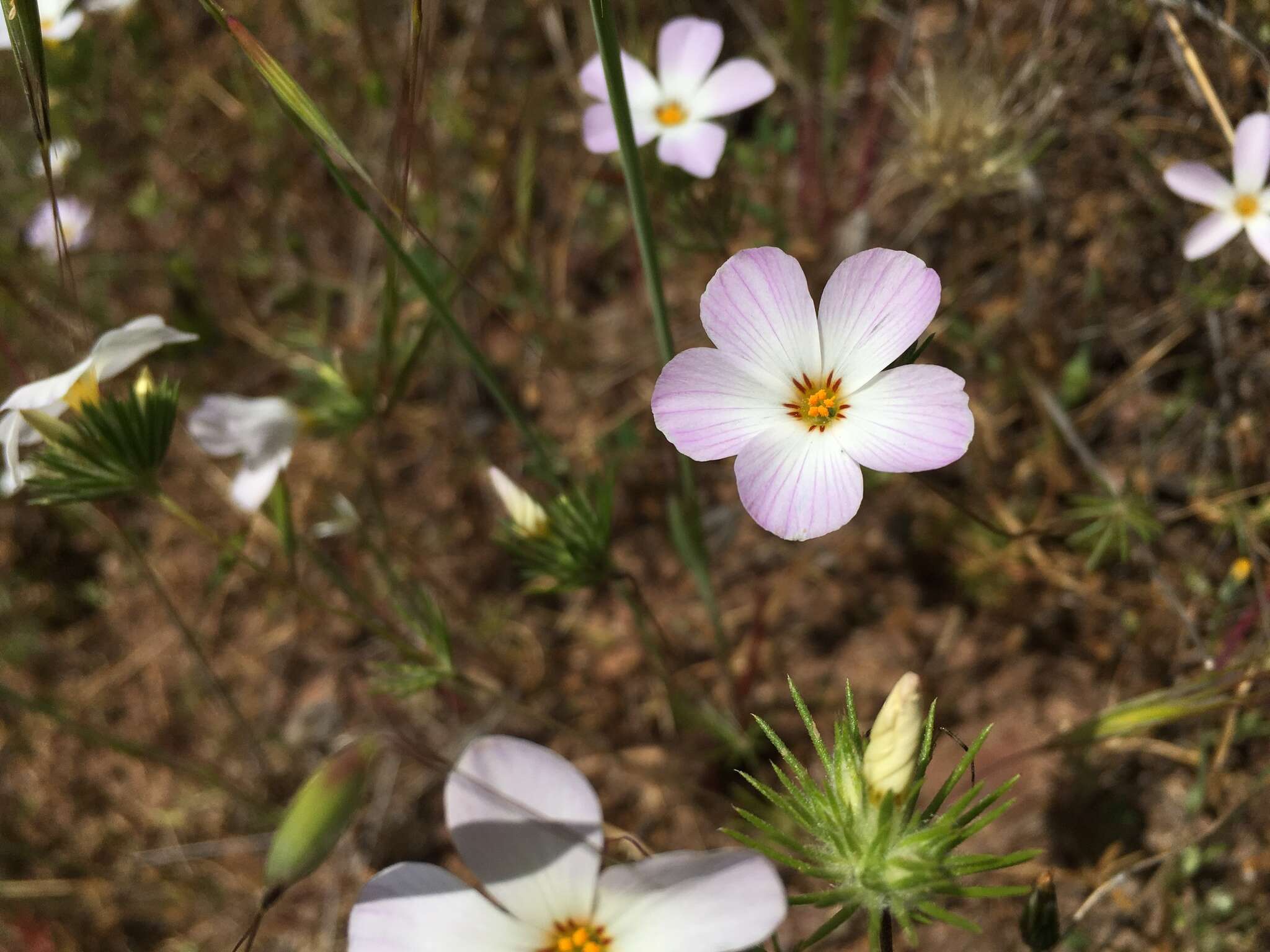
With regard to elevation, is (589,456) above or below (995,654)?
above

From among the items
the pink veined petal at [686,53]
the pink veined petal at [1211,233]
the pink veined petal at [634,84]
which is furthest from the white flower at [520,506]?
the pink veined petal at [1211,233]

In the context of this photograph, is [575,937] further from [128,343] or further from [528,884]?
[128,343]

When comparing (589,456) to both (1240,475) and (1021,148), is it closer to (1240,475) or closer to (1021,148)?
(1021,148)

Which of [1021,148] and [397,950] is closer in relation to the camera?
[397,950]

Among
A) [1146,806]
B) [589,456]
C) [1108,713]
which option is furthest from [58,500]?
[1146,806]

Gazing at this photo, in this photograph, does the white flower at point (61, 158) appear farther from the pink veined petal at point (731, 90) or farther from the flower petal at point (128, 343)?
the pink veined petal at point (731, 90)

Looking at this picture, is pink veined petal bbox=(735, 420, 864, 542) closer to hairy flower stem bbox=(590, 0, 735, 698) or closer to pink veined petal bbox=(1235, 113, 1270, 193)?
hairy flower stem bbox=(590, 0, 735, 698)
